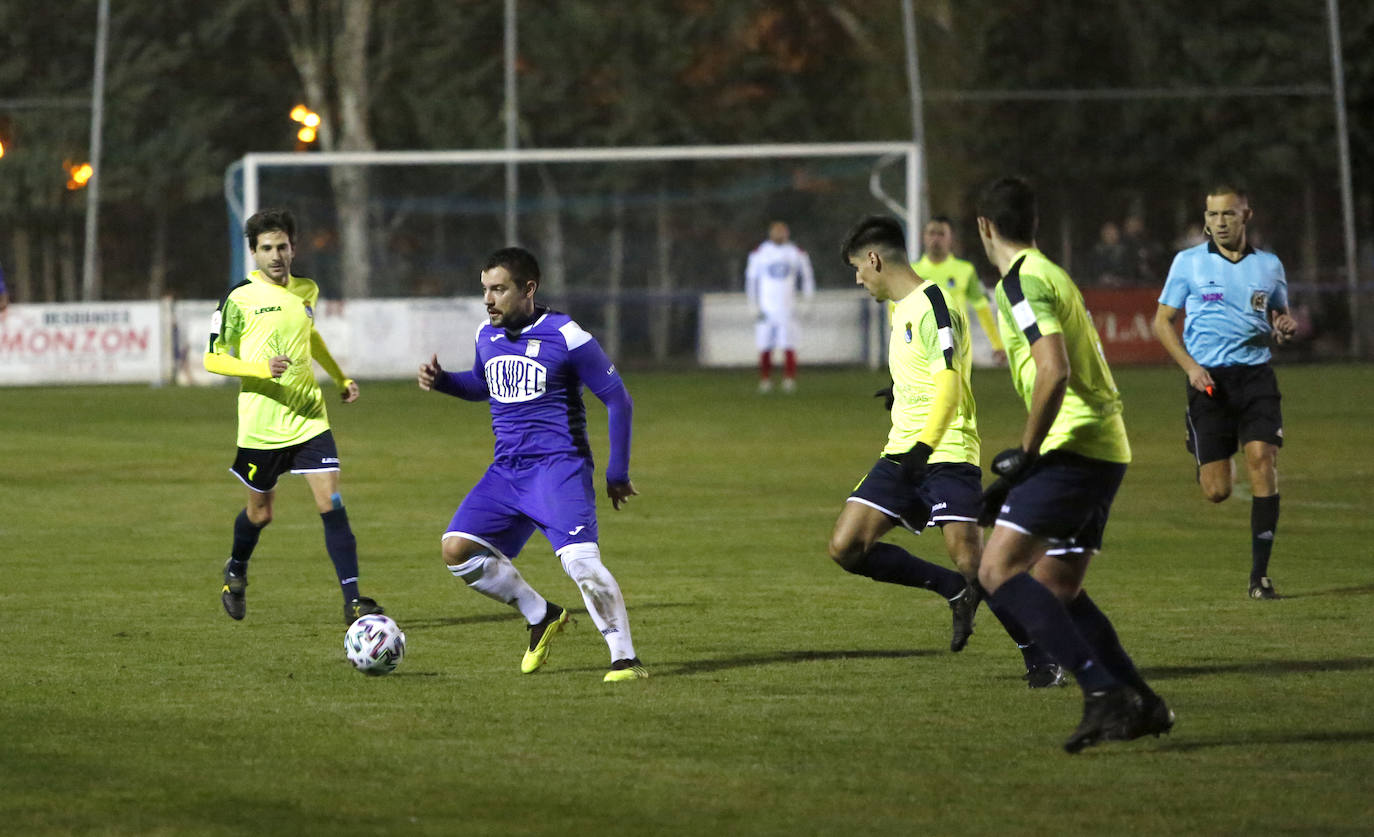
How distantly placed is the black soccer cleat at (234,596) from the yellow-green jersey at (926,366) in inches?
122

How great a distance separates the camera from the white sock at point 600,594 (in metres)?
7.43

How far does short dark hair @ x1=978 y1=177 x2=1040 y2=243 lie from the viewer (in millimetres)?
6285

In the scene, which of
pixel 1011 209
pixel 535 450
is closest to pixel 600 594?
pixel 535 450

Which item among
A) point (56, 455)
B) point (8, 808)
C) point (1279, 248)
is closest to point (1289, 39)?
point (1279, 248)

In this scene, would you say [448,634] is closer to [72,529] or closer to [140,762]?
[140,762]

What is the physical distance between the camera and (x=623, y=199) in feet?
109

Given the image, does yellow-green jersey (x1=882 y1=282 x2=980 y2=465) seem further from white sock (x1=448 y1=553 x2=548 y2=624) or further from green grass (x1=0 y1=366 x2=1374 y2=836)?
Answer: white sock (x1=448 y1=553 x2=548 y2=624)

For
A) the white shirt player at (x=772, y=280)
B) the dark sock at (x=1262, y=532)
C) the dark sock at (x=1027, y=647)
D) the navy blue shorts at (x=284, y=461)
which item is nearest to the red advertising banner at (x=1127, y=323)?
the white shirt player at (x=772, y=280)

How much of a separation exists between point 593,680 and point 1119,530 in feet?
18.7

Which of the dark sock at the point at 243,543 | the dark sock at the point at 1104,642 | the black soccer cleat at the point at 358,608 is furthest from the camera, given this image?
the dark sock at the point at 243,543

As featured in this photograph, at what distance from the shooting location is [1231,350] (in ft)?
32.8

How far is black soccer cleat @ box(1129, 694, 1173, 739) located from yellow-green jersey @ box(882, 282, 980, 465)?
1.55 meters

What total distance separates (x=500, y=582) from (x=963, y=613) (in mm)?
1863

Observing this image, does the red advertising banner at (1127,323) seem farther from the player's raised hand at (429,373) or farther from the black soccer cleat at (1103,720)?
the black soccer cleat at (1103,720)
